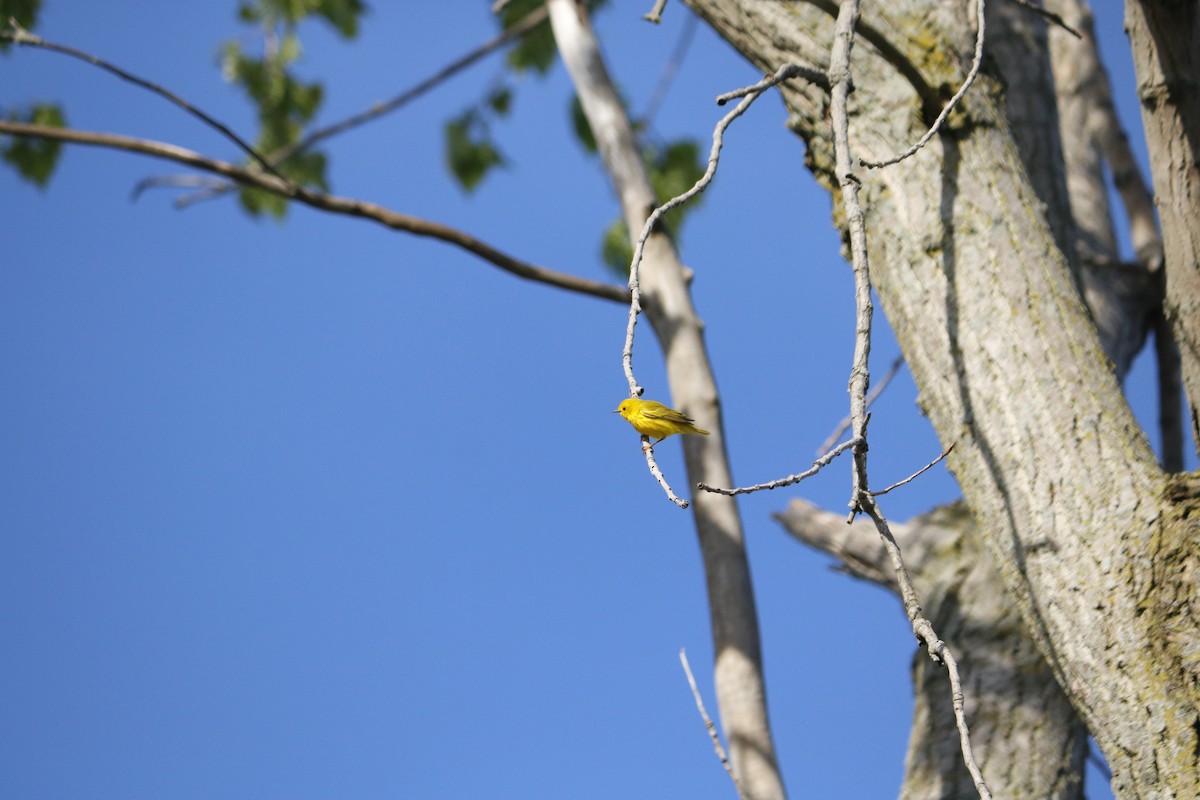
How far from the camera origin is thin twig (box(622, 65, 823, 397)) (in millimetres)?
1866

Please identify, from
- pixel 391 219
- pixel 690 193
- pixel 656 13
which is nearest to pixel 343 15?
pixel 391 219

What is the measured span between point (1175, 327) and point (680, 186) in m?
3.77

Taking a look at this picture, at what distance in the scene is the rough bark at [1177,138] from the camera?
276 cm

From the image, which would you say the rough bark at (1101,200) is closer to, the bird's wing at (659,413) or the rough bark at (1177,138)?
the rough bark at (1177,138)

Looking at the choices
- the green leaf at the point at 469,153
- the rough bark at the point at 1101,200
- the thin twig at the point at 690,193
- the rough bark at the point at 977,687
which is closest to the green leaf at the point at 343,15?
the green leaf at the point at 469,153

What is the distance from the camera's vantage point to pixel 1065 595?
7.73 feet

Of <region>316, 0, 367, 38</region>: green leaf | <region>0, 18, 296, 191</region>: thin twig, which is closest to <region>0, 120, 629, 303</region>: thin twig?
<region>0, 18, 296, 191</region>: thin twig

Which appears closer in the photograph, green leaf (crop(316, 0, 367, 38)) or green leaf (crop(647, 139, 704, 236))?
green leaf (crop(647, 139, 704, 236))

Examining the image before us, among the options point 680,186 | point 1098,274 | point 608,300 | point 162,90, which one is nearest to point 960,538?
point 1098,274

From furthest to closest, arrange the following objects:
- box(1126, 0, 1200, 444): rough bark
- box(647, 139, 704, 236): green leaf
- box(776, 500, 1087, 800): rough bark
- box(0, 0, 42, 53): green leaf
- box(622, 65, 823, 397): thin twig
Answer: box(647, 139, 704, 236): green leaf, box(0, 0, 42, 53): green leaf, box(776, 500, 1087, 800): rough bark, box(1126, 0, 1200, 444): rough bark, box(622, 65, 823, 397): thin twig

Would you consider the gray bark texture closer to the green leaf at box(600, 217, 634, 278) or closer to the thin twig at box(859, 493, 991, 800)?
the thin twig at box(859, 493, 991, 800)

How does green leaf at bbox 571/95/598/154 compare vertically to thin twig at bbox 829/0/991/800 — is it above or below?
above

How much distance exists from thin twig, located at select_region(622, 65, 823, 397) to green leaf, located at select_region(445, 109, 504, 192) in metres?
4.96

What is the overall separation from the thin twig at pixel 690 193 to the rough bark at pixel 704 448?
1.54m
